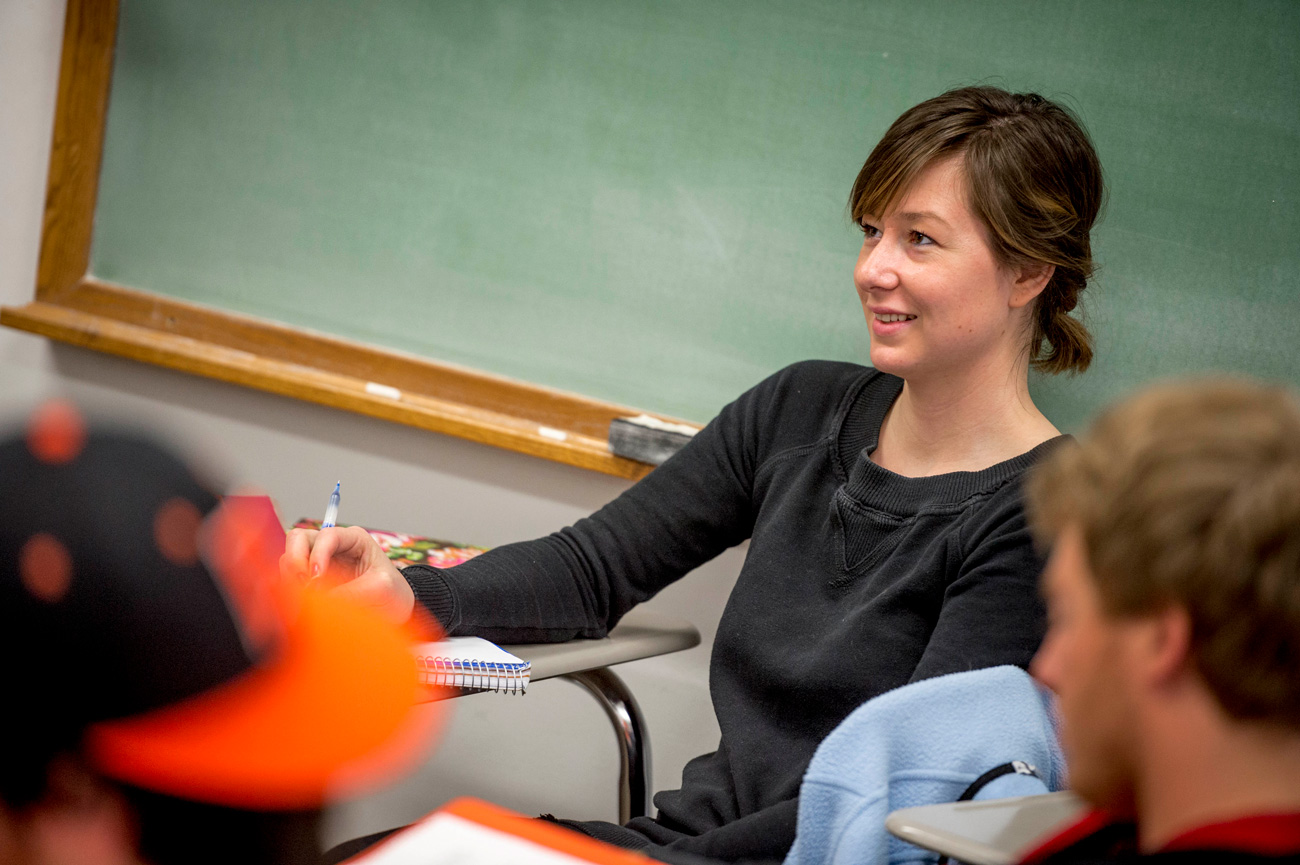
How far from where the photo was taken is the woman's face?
1.11 m

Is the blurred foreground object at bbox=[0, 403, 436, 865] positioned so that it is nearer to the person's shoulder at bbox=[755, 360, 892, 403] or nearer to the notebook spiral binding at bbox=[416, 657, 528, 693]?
the notebook spiral binding at bbox=[416, 657, 528, 693]

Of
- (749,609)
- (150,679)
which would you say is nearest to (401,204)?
(749,609)

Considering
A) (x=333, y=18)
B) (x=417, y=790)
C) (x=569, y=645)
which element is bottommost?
(x=417, y=790)

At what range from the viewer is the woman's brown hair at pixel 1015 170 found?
1098mm

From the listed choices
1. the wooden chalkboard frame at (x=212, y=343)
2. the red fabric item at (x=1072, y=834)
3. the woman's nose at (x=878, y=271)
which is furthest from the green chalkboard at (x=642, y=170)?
the red fabric item at (x=1072, y=834)

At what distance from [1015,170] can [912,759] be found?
1.97 ft

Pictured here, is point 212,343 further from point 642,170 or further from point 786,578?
point 786,578

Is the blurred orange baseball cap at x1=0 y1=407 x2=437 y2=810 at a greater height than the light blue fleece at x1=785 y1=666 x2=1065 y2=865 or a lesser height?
greater

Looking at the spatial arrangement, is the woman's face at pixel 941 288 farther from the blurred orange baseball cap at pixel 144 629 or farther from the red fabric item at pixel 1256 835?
the blurred orange baseball cap at pixel 144 629

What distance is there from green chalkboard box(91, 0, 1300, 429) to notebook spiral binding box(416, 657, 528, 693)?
72cm

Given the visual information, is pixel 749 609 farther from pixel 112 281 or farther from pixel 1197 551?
pixel 112 281

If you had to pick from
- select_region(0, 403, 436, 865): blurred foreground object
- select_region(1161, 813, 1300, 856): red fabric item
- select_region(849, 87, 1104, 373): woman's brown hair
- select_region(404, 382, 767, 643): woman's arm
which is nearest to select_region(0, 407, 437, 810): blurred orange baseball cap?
select_region(0, 403, 436, 865): blurred foreground object

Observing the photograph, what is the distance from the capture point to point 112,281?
6.35ft

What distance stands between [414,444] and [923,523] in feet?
3.15
